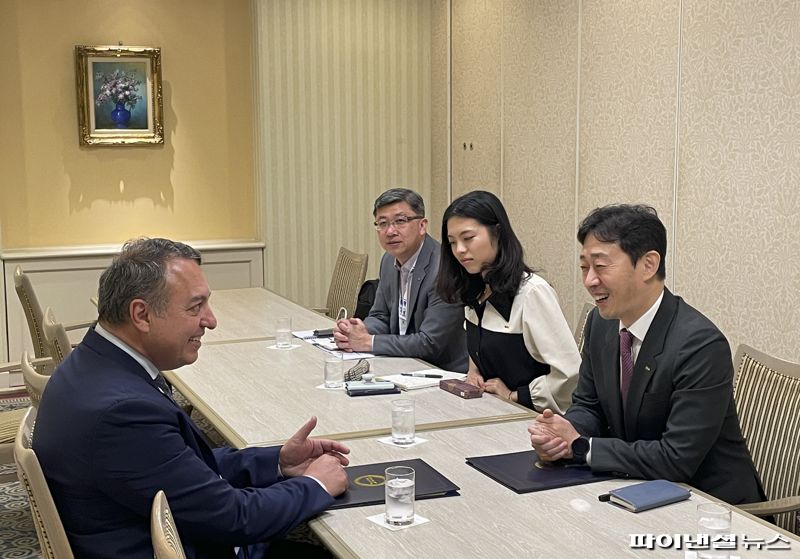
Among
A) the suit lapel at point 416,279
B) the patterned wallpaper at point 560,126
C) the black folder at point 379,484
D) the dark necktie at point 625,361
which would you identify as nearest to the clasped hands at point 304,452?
the black folder at point 379,484

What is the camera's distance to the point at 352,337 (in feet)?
14.3

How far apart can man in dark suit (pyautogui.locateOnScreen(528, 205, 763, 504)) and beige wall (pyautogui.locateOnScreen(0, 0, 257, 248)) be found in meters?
5.29

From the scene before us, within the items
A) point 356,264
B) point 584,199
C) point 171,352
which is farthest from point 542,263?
point 171,352

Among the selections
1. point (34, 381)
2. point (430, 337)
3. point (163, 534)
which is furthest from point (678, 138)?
point (163, 534)

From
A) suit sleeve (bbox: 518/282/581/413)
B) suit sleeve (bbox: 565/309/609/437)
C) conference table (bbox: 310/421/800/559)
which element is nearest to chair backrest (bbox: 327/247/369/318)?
suit sleeve (bbox: 518/282/581/413)

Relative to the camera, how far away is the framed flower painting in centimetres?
720

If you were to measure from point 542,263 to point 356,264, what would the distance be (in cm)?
134

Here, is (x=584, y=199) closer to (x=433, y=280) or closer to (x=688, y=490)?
(x=433, y=280)

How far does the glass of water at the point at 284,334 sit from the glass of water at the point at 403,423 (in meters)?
1.55

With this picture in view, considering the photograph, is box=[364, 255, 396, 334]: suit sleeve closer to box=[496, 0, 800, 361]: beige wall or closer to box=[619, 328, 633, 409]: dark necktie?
box=[496, 0, 800, 361]: beige wall

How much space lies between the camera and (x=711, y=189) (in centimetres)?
515

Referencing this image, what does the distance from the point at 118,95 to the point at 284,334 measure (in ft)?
11.8

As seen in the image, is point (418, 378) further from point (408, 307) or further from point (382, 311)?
point (382, 311)

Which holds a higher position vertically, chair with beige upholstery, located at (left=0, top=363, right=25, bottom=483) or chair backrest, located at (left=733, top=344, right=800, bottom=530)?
chair backrest, located at (left=733, top=344, right=800, bottom=530)
